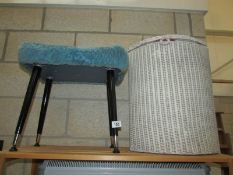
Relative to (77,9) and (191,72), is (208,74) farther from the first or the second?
(77,9)

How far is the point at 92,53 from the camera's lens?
69 cm

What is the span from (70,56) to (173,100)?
0.36m

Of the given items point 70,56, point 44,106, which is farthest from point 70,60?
point 44,106

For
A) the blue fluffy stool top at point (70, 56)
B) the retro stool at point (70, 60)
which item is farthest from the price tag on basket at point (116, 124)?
the blue fluffy stool top at point (70, 56)

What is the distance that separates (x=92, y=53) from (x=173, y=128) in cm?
36

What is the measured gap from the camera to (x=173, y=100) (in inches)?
25.6

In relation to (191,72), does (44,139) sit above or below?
below

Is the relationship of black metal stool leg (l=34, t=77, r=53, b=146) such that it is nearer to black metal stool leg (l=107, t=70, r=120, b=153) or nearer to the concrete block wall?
the concrete block wall

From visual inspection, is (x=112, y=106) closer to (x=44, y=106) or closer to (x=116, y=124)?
(x=116, y=124)

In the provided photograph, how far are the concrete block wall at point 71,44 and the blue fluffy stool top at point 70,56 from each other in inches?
13.6

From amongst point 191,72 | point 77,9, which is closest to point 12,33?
point 77,9

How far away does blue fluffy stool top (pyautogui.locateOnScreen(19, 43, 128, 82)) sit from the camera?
678mm

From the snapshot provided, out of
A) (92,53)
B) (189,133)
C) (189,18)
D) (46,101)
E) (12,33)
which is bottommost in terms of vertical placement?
(189,133)

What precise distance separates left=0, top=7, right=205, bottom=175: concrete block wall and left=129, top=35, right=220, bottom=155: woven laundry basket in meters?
0.31
